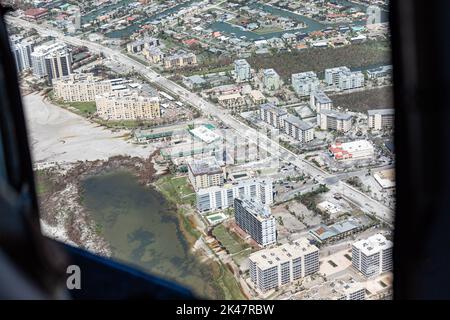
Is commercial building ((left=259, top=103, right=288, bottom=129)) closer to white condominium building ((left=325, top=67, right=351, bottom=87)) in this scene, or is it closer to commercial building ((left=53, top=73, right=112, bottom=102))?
white condominium building ((left=325, top=67, right=351, bottom=87))

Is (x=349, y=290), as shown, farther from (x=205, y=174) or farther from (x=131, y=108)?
(x=131, y=108)

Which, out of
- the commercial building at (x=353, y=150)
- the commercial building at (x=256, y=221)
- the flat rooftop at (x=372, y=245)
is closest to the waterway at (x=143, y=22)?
the commercial building at (x=353, y=150)

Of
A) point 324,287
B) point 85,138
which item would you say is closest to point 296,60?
point 85,138

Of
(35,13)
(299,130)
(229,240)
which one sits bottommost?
(229,240)

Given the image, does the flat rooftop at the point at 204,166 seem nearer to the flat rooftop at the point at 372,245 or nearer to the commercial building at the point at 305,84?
the flat rooftop at the point at 372,245

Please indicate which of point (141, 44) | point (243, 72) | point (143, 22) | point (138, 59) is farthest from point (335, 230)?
point (143, 22)

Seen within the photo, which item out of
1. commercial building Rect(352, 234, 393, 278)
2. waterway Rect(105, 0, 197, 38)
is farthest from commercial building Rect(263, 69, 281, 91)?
commercial building Rect(352, 234, 393, 278)

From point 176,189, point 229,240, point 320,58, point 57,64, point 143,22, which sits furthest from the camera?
point 143,22
